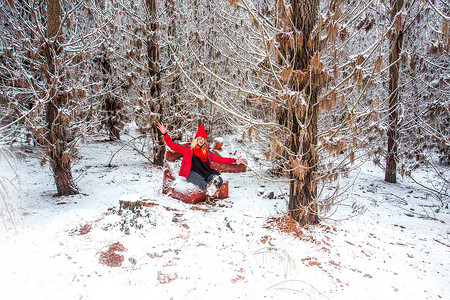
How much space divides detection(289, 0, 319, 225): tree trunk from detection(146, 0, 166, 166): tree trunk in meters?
5.22

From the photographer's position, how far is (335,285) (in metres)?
2.94

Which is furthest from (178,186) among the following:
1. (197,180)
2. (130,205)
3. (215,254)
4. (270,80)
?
(270,80)

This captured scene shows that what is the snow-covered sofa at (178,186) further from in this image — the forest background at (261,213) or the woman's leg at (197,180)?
the forest background at (261,213)

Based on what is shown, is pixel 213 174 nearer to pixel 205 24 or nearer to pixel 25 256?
pixel 25 256

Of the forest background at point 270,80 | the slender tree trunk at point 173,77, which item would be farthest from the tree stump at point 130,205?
the slender tree trunk at point 173,77

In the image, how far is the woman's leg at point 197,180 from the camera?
539cm

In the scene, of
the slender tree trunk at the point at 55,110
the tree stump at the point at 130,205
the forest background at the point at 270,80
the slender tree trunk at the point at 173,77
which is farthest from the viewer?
the slender tree trunk at the point at 173,77

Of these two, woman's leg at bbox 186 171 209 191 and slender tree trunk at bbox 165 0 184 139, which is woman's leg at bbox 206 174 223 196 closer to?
woman's leg at bbox 186 171 209 191

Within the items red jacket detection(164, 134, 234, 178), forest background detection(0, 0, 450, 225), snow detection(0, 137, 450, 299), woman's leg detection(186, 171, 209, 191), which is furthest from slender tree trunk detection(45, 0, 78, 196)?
woman's leg detection(186, 171, 209, 191)

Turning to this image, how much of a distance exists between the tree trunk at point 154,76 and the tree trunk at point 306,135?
17.1ft

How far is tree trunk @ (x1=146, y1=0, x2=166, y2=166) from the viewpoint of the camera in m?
8.23

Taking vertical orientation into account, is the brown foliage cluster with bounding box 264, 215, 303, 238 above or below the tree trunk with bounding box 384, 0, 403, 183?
below

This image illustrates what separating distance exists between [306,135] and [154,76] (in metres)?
6.30

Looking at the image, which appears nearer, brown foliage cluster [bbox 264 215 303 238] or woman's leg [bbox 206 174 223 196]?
brown foliage cluster [bbox 264 215 303 238]
